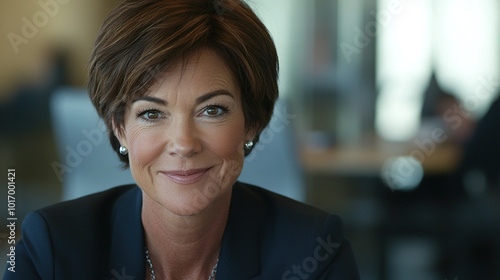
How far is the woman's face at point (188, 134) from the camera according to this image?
1.19 m

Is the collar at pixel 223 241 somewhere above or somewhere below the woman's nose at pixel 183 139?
below

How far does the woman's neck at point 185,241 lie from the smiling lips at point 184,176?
4.5 inches

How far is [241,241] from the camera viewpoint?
4.49 feet

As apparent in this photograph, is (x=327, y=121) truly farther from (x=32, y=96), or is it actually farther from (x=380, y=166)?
(x=32, y=96)

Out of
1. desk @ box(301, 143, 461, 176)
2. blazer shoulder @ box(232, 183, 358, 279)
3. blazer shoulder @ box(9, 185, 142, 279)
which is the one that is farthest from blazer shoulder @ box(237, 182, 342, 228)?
desk @ box(301, 143, 461, 176)

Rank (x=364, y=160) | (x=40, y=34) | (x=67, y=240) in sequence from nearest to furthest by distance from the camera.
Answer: (x=67, y=240) < (x=364, y=160) < (x=40, y=34)

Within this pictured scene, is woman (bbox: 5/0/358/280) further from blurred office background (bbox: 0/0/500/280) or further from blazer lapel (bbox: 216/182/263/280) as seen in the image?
blurred office background (bbox: 0/0/500/280)

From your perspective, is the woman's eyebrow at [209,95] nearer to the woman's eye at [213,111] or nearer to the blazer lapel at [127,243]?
the woman's eye at [213,111]

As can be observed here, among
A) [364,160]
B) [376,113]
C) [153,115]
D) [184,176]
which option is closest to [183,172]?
[184,176]

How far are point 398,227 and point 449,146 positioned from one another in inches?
23.9

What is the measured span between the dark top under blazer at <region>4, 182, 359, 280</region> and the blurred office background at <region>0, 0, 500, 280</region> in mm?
1303

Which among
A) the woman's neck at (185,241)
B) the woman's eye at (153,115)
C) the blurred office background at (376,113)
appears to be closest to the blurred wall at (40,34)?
the blurred office background at (376,113)

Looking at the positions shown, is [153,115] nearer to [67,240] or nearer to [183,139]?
[183,139]

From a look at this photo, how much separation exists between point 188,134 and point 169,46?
154 mm
